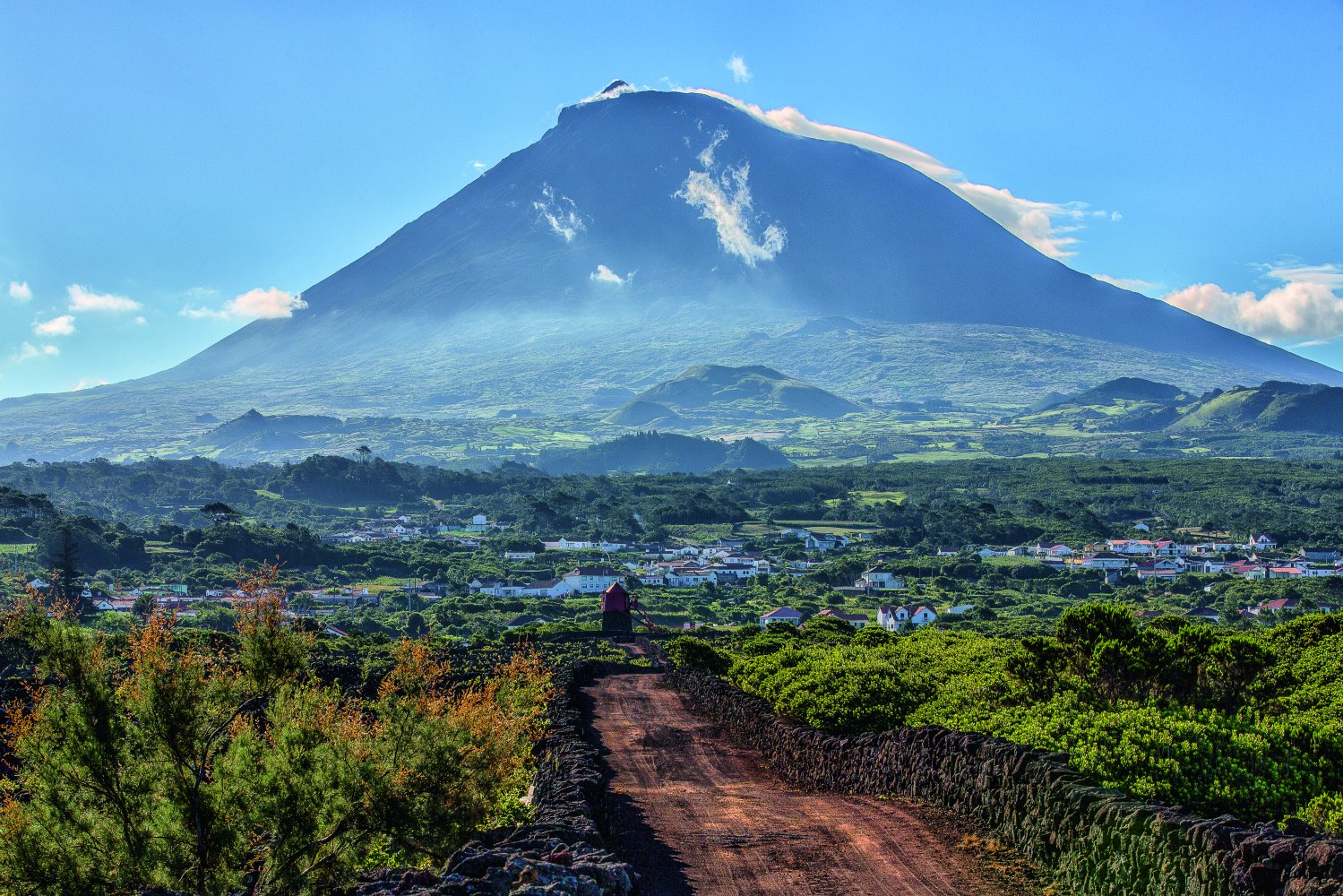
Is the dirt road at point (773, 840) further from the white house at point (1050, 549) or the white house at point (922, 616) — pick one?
the white house at point (1050, 549)

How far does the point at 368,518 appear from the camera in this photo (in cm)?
13950

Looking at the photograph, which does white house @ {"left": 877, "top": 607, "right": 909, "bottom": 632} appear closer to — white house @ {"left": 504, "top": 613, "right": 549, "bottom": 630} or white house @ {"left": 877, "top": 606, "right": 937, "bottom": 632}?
white house @ {"left": 877, "top": 606, "right": 937, "bottom": 632}

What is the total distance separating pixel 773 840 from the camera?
1245cm

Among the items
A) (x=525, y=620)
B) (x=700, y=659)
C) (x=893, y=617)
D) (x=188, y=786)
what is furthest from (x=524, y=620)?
(x=188, y=786)

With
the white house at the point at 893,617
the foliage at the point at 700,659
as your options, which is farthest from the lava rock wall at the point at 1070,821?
the white house at the point at 893,617

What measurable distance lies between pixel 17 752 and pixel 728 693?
1422 cm

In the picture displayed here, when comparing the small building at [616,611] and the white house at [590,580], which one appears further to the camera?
the white house at [590,580]

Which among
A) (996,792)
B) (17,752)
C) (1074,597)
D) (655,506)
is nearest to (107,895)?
(17,752)

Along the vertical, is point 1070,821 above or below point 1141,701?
below

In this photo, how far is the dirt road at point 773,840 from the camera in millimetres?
10781

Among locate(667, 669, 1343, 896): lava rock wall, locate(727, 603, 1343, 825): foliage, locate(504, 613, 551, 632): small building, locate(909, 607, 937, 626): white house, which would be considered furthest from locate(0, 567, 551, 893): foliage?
locate(909, 607, 937, 626): white house

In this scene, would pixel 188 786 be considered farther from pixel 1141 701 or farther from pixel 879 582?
pixel 879 582

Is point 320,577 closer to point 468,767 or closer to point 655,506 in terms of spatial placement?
point 655,506

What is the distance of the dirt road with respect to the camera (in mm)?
10781
